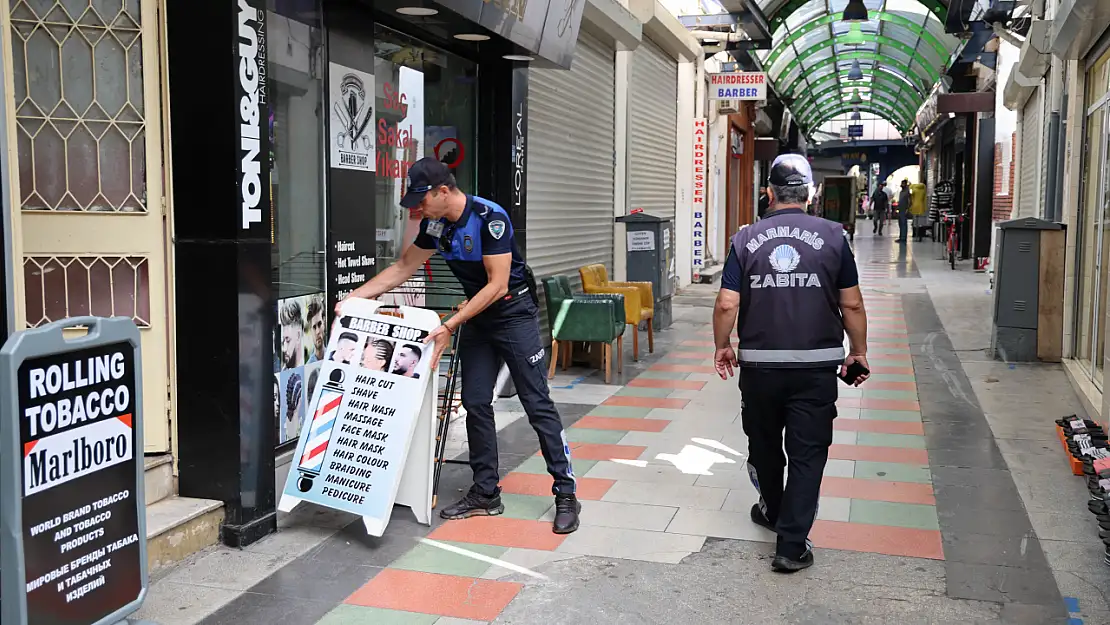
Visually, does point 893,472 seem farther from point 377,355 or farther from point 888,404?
point 377,355

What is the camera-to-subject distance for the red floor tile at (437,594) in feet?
13.4

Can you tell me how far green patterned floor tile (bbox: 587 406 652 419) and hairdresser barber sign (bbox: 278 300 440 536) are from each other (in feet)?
9.64

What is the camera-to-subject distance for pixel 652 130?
629 inches

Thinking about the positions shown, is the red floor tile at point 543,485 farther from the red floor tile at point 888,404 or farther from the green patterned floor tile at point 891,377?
the green patterned floor tile at point 891,377

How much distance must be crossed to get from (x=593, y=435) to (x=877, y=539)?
2.55 metres

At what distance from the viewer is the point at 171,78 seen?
4.56 m

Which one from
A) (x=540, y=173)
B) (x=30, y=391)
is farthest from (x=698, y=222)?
(x=30, y=391)

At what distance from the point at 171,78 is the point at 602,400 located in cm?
459

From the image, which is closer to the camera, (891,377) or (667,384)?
(667,384)

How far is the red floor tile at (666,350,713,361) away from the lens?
1050 centimetres

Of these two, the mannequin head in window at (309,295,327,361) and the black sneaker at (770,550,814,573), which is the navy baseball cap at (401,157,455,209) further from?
the black sneaker at (770,550,814,573)

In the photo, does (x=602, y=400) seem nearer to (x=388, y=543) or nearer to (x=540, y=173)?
(x=540, y=173)

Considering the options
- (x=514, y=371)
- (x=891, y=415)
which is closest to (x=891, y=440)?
(x=891, y=415)

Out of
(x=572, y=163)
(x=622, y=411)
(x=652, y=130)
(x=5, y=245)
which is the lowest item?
(x=622, y=411)
